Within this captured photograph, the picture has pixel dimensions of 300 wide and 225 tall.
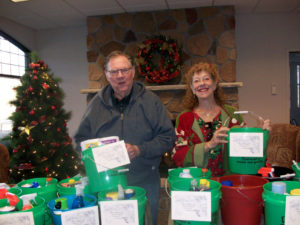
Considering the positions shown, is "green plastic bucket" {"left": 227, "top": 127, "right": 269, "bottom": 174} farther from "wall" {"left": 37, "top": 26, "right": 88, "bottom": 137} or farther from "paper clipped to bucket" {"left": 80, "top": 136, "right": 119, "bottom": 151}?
"wall" {"left": 37, "top": 26, "right": 88, "bottom": 137}

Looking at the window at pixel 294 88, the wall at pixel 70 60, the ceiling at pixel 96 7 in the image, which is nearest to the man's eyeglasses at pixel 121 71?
the ceiling at pixel 96 7

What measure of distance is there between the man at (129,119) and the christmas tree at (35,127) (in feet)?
5.75

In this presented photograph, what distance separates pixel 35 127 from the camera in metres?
3.06

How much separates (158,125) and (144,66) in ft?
8.21

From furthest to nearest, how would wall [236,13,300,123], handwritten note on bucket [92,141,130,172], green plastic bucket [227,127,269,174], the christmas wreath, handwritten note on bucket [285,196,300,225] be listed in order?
wall [236,13,300,123], the christmas wreath, green plastic bucket [227,127,269,174], handwritten note on bucket [92,141,130,172], handwritten note on bucket [285,196,300,225]

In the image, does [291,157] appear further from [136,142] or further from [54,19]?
[54,19]

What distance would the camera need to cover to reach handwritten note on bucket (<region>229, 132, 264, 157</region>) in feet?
3.84

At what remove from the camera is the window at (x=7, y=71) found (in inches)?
165

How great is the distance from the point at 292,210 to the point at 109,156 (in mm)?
692

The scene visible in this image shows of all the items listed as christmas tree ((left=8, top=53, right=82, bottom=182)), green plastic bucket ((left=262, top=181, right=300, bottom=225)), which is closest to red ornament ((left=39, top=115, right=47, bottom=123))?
christmas tree ((left=8, top=53, right=82, bottom=182))

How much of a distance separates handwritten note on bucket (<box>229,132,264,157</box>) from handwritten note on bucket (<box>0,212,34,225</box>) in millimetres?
855

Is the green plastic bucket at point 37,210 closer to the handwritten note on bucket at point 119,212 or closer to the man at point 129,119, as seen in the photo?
the handwritten note on bucket at point 119,212

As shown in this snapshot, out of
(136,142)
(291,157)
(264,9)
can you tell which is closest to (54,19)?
(264,9)

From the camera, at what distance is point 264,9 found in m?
3.98
